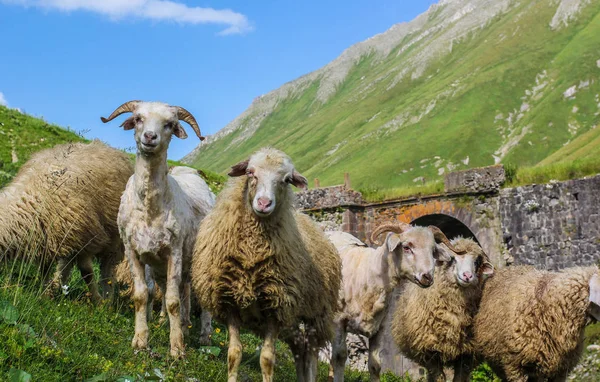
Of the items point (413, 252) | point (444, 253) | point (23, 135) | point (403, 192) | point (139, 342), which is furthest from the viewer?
point (403, 192)

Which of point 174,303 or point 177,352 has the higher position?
point 174,303

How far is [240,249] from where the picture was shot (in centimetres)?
712

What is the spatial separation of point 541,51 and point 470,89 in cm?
2153

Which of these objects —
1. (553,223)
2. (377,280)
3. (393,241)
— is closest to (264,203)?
(393,241)

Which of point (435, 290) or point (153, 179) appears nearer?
point (153, 179)

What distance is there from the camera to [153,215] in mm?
7609

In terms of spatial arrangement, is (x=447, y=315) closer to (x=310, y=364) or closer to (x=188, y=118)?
(x=310, y=364)

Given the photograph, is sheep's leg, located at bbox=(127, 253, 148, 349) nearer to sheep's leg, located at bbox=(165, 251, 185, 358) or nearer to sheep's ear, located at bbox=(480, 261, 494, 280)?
sheep's leg, located at bbox=(165, 251, 185, 358)

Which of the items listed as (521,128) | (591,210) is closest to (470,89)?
(521,128)

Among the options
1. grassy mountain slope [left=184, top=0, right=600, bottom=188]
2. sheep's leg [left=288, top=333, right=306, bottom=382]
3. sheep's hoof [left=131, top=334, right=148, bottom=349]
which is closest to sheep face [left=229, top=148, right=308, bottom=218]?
sheep's hoof [left=131, top=334, right=148, bottom=349]

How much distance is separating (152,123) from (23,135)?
14.7 meters

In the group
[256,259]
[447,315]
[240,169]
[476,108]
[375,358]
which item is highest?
[476,108]

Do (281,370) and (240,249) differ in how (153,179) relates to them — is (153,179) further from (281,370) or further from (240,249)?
(281,370)

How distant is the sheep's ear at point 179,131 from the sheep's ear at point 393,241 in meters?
3.43
